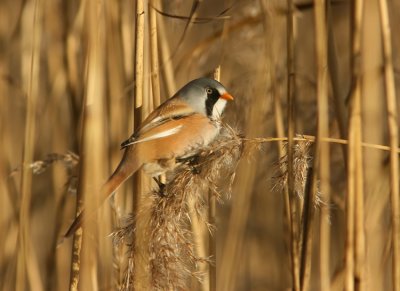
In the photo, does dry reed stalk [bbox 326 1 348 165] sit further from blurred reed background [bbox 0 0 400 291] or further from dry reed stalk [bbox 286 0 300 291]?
dry reed stalk [bbox 286 0 300 291]

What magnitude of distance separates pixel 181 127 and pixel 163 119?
160 mm

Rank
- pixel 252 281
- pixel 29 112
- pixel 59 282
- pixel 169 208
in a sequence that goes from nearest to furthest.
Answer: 1. pixel 169 208
2. pixel 29 112
3. pixel 59 282
4. pixel 252 281

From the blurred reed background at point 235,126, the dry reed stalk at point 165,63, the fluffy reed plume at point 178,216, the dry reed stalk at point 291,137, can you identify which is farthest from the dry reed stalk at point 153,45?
the dry reed stalk at point 291,137

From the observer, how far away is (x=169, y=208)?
5.33 feet

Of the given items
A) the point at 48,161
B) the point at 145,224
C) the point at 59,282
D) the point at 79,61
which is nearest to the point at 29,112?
the point at 48,161

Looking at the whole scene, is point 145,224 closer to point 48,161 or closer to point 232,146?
point 232,146

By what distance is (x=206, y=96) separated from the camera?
2561mm

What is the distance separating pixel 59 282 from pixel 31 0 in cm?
116

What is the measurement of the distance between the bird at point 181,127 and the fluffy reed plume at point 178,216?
56 cm

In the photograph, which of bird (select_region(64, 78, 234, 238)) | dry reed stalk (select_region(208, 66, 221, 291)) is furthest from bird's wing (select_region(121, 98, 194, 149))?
dry reed stalk (select_region(208, 66, 221, 291))

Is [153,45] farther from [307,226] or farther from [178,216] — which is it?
[307,226]

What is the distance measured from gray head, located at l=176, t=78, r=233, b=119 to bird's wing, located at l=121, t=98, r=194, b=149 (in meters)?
0.04

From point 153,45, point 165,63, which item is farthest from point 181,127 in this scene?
point 153,45

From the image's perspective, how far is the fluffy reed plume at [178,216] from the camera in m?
1.57
